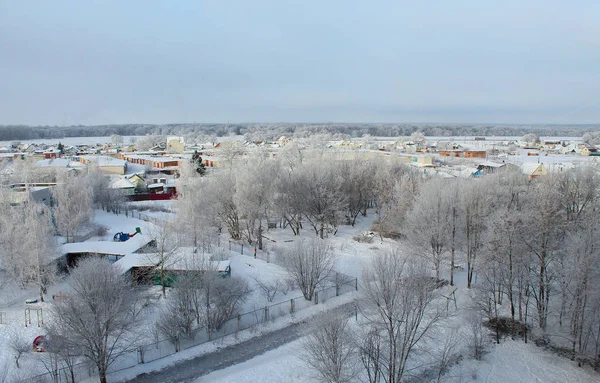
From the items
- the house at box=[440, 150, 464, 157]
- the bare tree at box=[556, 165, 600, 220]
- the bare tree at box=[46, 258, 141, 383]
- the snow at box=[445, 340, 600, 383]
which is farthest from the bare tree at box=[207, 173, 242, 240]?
the house at box=[440, 150, 464, 157]

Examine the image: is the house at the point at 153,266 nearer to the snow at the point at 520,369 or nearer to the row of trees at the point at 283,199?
the row of trees at the point at 283,199

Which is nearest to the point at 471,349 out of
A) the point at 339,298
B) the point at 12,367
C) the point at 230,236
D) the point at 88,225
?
the point at 339,298

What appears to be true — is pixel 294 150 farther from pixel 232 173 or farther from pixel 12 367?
pixel 12 367

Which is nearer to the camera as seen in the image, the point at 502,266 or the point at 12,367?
the point at 12,367

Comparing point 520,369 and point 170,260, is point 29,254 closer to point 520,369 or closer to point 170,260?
point 170,260

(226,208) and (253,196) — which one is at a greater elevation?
(253,196)

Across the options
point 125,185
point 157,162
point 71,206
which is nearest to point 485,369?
point 71,206

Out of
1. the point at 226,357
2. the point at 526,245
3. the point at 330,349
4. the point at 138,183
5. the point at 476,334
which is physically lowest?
the point at 226,357
